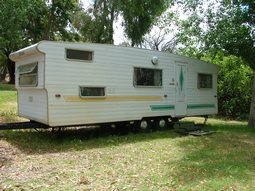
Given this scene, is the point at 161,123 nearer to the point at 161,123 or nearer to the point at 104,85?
the point at 161,123

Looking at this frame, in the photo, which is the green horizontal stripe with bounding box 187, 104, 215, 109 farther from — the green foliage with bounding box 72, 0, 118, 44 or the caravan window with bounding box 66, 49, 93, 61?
the green foliage with bounding box 72, 0, 118, 44

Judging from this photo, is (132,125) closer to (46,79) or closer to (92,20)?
(46,79)

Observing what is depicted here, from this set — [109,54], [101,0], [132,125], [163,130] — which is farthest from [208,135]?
[101,0]

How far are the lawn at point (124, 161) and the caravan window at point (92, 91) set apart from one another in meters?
1.32

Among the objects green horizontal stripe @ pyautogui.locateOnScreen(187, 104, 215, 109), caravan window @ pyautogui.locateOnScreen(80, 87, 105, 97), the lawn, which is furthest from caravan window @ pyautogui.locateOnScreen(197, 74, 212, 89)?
caravan window @ pyautogui.locateOnScreen(80, 87, 105, 97)

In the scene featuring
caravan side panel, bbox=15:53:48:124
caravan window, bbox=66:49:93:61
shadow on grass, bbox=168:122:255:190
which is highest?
caravan window, bbox=66:49:93:61

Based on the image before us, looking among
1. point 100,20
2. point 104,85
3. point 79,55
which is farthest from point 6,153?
point 100,20

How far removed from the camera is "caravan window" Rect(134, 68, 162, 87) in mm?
10406

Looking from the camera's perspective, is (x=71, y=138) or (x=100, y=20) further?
(x=100, y=20)

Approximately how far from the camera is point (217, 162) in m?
7.12

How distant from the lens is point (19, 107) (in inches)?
410

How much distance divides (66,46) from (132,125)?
3721 millimetres

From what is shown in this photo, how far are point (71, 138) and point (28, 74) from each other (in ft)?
7.36

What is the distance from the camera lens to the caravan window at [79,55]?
870 centimetres
